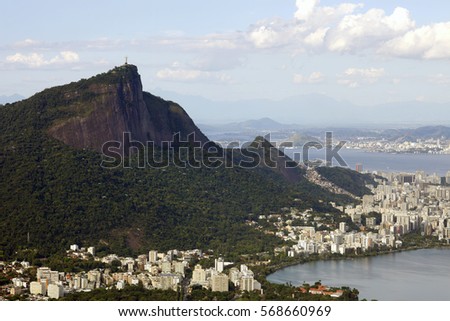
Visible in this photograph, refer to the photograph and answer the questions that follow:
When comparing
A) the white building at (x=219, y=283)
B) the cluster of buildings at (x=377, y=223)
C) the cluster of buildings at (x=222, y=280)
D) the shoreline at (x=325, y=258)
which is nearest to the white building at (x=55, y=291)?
the cluster of buildings at (x=222, y=280)

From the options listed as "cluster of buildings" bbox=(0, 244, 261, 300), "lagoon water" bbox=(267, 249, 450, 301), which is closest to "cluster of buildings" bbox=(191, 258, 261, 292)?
"cluster of buildings" bbox=(0, 244, 261, 300)

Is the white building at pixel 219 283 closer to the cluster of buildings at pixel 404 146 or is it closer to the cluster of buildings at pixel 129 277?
the cluster of buildings at pixel 129 277

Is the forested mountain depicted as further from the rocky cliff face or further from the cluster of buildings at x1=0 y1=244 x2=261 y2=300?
the cluster of buildings at x1=0 y1=244 x2=261 y2=300

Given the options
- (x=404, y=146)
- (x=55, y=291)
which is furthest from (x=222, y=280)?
(x=404, y=146)

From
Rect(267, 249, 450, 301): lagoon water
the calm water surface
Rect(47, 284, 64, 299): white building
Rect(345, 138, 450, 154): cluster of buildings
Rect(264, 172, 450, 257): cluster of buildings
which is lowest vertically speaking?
Rect(267, 249, 450, 301): lagoon water

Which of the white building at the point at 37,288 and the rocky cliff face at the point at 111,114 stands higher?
the rocky cliff face at the point at 111,114

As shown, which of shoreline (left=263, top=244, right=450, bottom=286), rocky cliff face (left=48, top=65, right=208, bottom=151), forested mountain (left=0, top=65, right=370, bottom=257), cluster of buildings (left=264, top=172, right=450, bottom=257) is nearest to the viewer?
shoreline (left=263, top=244, right=450, bottom=286)
